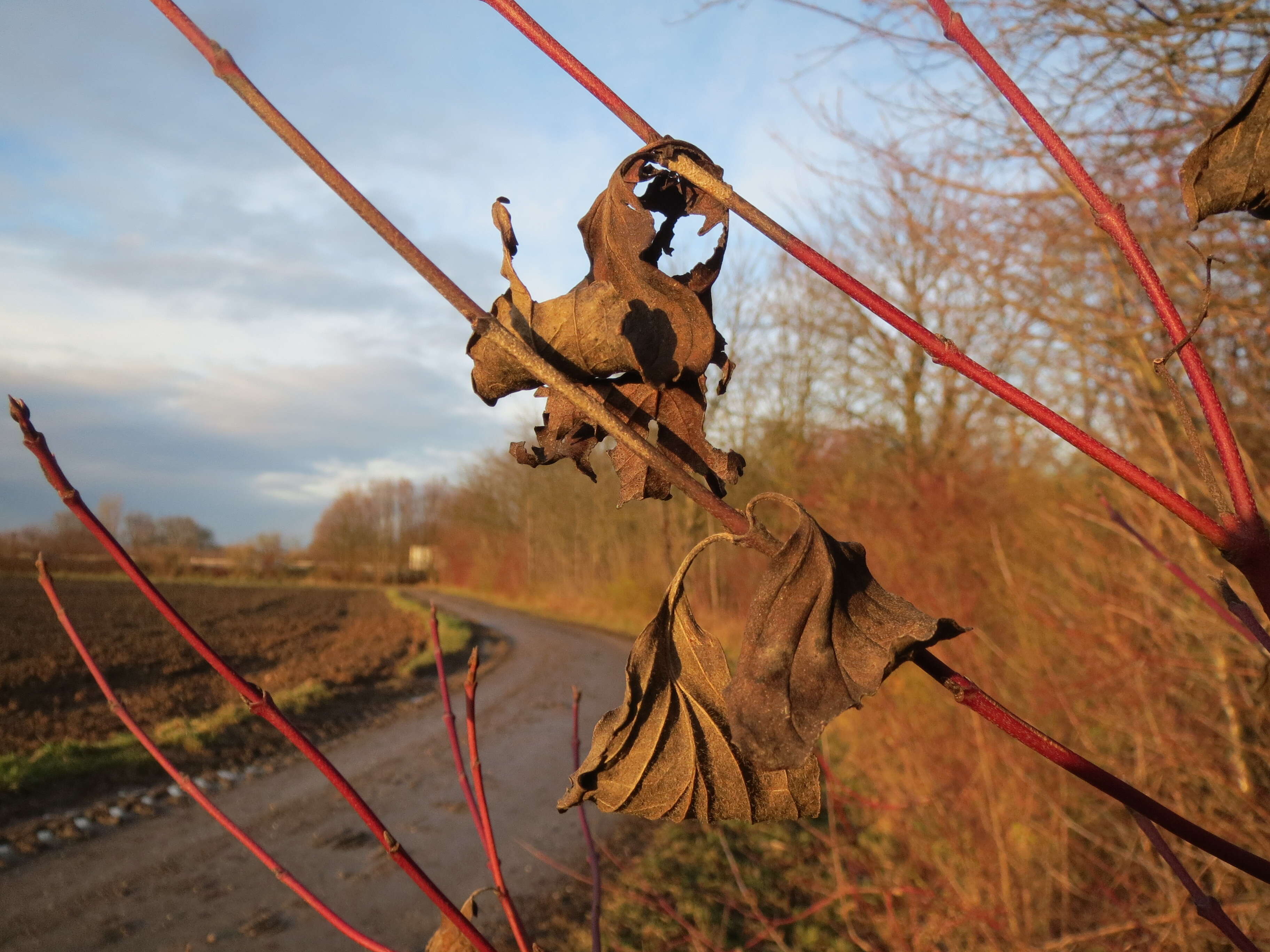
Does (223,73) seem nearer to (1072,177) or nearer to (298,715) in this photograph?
(1072,177)

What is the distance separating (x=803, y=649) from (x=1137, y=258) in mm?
341

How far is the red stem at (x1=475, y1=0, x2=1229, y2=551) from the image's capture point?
51 cm

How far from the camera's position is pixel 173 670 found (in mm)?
14484

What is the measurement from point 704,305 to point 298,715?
38.5 ft

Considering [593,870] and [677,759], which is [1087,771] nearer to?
[677,759]

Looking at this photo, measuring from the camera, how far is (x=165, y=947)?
519 cm

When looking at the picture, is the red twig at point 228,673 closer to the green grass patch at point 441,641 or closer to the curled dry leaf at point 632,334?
the curled dry leaf at point 632,334

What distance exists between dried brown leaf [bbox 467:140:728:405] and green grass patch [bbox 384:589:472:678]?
8986 millimetres

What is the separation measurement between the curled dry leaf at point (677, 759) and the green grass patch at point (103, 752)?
7.66 metres

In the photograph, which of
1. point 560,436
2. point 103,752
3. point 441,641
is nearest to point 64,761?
point 103,752

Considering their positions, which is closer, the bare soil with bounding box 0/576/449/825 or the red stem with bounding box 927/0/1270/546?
the red stem with bounding box 927/0/1270/546

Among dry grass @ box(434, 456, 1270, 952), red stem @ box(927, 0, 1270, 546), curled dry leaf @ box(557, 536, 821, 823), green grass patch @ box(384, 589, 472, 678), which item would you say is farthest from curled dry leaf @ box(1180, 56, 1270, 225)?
green grass patch @ box(384, 589, 472, 678)

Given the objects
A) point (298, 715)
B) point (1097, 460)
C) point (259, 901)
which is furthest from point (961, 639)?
point (298, 715)

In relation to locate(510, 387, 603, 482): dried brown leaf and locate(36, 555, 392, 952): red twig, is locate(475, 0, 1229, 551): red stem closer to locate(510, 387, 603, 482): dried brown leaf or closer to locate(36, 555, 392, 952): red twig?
locate(510, 387, 603, 482): dried brown leaf
